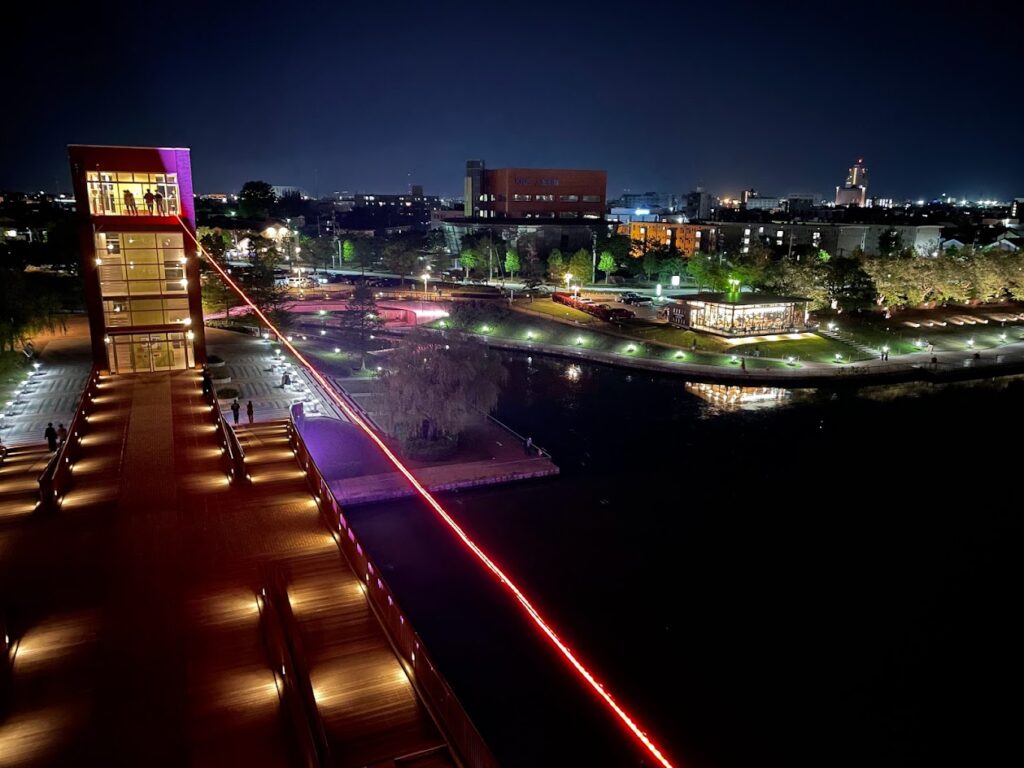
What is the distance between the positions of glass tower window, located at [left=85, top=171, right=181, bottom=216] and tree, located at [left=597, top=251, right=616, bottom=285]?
39846 millimetres

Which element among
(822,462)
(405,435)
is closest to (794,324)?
(822,462)

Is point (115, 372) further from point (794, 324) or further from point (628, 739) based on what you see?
point (794, 324)

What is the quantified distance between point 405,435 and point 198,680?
42.0 feet

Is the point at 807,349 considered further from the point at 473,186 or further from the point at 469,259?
the point at 473,186

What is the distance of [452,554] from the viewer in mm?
14375

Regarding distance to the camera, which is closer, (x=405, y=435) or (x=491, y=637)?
(x=491, y=637)

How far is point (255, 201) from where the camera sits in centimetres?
7244

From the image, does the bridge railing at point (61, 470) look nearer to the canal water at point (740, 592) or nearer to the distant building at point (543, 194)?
the canal water at point (740, 592)

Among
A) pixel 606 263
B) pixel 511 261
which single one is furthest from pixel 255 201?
pixel 606 263

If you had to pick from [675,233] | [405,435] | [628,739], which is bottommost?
[628,739]

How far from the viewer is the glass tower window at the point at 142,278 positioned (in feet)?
55.4

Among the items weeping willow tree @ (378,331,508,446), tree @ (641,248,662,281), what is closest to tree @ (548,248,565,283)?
tree @ (641,248,662,281)

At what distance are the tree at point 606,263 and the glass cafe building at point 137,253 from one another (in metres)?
39.4

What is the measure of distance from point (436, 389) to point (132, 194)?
9157 mm
